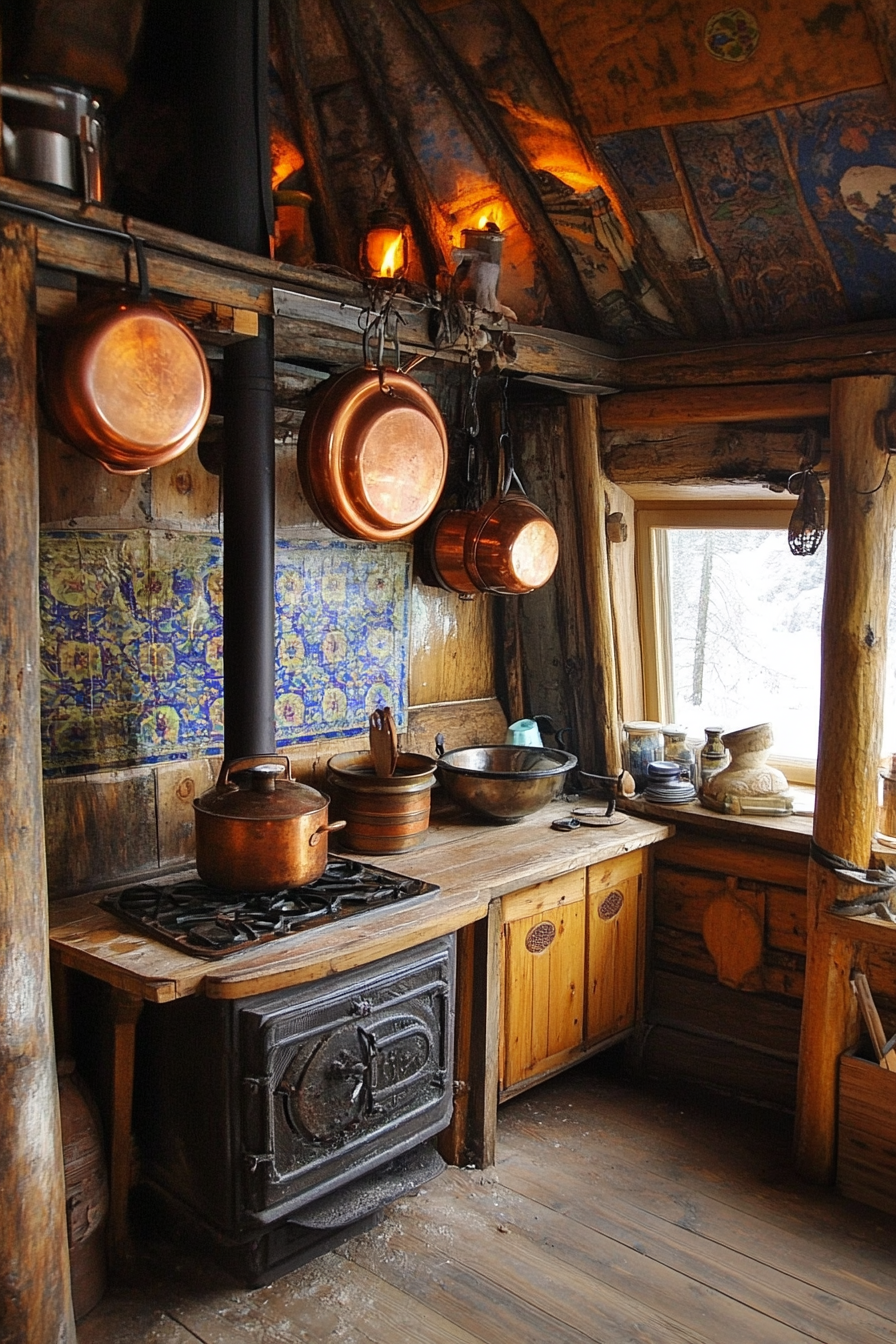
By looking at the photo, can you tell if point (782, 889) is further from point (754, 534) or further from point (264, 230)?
point (264, 230)

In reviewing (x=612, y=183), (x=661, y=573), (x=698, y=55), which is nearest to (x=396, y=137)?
(x=612, y=183)

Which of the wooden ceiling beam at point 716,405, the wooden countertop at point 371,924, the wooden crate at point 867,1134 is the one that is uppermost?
the wooden ceiling beam at point 716,405

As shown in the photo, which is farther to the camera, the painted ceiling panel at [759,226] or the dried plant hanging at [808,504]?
the dried plant hanging at [808,504]

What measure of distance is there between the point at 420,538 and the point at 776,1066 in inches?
82.6

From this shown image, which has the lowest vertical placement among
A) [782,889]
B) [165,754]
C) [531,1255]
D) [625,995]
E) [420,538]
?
[531,1255]

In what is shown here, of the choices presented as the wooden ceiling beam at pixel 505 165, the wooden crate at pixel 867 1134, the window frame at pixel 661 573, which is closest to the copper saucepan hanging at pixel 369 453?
the wooden ceiling beam at pixel 505 165

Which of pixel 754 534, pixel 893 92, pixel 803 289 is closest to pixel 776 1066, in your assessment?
pixel 754 534

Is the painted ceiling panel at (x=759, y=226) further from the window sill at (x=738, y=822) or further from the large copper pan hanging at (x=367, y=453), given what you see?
the window sill at (x=738, y=822)

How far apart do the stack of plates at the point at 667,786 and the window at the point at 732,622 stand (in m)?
0.27

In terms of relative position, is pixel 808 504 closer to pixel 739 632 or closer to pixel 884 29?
pixel 739 632

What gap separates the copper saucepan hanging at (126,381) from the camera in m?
2.37

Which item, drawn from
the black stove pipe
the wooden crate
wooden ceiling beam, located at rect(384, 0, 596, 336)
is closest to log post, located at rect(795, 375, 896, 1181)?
the wooden crate

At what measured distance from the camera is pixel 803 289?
343 centimetres

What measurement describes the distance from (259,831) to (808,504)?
1970mm
